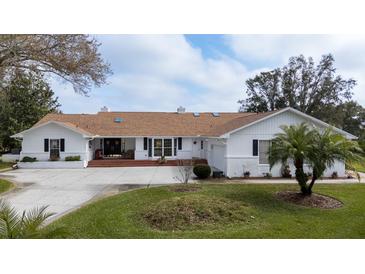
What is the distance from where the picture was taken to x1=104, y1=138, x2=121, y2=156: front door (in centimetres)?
3023

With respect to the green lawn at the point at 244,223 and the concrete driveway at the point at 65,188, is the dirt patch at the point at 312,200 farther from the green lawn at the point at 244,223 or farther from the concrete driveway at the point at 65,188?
the concrete driveway at the point at 65,188

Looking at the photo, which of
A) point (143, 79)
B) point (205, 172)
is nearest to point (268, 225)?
point (205, 172)

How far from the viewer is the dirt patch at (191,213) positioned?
8141mm

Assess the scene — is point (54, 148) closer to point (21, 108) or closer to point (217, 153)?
point (21, 108)

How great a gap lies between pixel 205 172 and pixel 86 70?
360 inches

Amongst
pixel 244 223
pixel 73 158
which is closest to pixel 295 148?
pixel 244 223

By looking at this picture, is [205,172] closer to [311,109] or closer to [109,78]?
[109,78]

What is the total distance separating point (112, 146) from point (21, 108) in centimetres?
1300

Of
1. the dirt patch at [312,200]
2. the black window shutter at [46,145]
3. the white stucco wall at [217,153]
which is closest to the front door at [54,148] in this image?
the black window shutter at [46,145]

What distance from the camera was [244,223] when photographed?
8242mm

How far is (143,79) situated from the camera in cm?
2106
